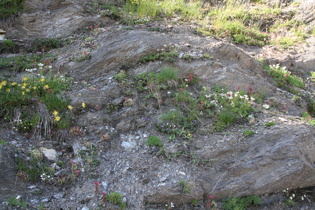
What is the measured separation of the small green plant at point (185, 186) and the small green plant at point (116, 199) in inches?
35.5

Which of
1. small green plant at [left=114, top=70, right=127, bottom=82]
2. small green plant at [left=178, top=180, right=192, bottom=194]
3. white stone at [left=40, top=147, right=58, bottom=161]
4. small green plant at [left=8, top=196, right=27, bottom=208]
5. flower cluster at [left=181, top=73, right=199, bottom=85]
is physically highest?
flower cluster at [left=181, top=73, right=199, bottom=85]

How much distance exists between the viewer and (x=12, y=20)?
779 cm

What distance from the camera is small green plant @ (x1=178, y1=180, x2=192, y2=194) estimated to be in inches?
168

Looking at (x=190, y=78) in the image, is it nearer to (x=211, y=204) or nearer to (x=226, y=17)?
(x=211, y=204)

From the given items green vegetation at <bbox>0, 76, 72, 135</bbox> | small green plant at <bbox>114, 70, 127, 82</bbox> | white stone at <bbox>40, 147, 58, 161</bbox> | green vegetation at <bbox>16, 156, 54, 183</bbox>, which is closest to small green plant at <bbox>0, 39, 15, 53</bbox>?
green vegetation at <bbox>0, 76, 72, 135</bbox>

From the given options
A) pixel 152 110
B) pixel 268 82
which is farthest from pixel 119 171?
pixel 268 82

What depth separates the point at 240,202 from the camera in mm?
4426

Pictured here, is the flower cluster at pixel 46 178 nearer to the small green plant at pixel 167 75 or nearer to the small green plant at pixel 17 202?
the small green plant at pixel 17 202

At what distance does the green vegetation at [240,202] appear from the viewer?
433cm

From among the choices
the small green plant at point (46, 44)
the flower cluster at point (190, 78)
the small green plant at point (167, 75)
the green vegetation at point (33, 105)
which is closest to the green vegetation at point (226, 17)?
the small green plant at point (46, 44)

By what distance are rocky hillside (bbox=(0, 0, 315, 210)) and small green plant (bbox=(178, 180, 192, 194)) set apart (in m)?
0.02

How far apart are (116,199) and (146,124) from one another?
65.2 inches

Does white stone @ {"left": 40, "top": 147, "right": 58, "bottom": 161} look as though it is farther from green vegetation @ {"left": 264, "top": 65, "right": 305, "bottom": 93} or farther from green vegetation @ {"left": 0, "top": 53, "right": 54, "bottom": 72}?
green vegetation @ {"left": 264, "top": 65, "right": 305, "bottom": 93}

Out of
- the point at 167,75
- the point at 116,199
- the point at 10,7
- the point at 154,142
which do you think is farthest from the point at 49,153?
the point at 10,7
